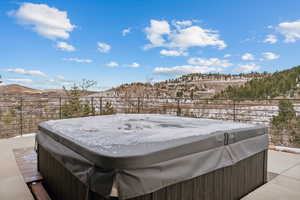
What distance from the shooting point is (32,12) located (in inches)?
210

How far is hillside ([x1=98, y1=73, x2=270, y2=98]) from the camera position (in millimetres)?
11500

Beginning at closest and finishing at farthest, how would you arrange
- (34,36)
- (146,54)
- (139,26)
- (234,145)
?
1. (234,145)
2. (34,36)
3. (139,26)
4. (146,54)

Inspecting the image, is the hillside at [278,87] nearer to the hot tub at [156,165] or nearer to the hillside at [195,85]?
the hillside at [195,85]

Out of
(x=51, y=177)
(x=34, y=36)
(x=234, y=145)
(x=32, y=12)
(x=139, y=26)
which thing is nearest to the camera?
(x=234, y=145)

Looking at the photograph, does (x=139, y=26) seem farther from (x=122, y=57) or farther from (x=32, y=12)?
(x=32, y=12)

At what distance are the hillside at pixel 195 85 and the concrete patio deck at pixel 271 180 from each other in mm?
7686

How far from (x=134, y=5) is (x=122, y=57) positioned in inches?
111

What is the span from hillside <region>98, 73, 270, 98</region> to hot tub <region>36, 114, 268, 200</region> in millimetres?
8606

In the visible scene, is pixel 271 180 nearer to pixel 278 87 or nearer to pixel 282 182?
pixel 282 182

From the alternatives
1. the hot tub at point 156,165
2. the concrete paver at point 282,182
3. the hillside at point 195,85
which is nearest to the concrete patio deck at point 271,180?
the concrete paver at point 282,182

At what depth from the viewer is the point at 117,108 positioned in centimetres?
733

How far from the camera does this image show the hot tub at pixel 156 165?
1170 millimetres

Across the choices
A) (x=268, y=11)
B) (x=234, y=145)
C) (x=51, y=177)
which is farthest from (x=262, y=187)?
(x=268, y=11)

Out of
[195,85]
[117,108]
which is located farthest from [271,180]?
[195,85]
